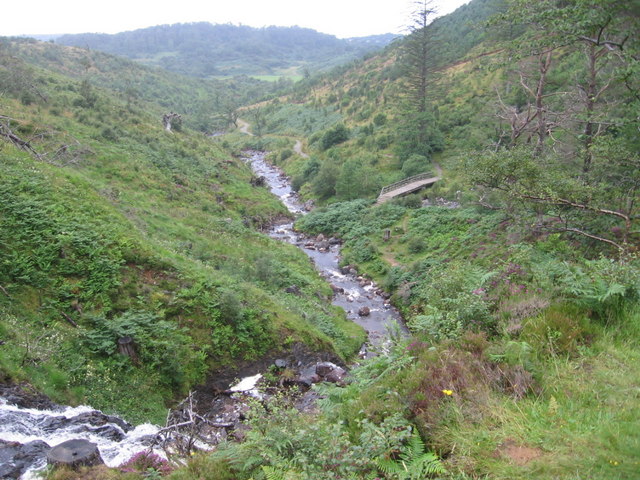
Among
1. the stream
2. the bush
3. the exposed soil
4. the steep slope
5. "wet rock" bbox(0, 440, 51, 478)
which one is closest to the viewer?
the exposed soil

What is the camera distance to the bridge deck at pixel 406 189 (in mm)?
37188

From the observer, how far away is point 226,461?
17.9 feet

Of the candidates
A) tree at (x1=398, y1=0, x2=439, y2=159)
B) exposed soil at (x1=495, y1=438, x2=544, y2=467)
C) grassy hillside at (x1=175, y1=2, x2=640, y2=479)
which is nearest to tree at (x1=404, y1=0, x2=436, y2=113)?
tree at (x1=398, y1=0, x2=439, y2=159)

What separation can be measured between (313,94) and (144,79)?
48377 mm

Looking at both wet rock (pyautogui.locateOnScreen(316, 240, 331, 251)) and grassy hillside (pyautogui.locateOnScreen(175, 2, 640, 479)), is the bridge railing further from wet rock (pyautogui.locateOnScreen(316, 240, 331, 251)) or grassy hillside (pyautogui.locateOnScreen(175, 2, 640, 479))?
grassy hillside (pyautogui.locateOnScreen(175, 2, 640, 479))

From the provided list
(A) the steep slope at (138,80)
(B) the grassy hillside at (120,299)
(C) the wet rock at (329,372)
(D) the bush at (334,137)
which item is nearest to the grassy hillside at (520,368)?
(C) the wet rock at (329,372)

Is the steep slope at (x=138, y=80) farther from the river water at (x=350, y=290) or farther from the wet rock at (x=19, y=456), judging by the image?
the wet rock at (x=19, y=456)

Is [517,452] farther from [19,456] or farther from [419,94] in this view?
[419,94]

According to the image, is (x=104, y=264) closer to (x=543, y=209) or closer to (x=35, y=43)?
(x=543, y=209)

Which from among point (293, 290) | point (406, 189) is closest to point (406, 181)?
point (406, 189)

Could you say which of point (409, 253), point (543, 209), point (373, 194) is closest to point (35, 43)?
point (373, 194)

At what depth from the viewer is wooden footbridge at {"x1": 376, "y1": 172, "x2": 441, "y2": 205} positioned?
37250mm

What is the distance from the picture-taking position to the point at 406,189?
3744 centimetres

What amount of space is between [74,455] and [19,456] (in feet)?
2.98
